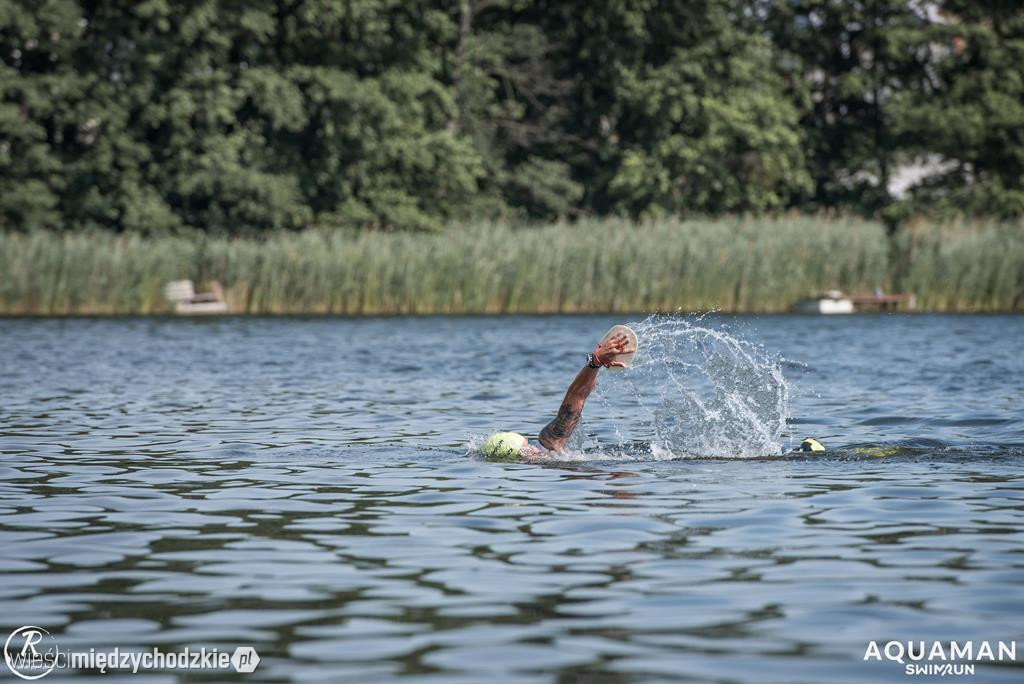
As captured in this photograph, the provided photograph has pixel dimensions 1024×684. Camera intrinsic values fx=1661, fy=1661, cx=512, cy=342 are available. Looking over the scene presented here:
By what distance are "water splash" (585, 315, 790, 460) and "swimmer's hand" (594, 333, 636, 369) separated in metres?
1.01

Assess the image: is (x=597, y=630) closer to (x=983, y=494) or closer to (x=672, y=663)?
(x=672, y=663)

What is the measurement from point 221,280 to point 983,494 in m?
28.4

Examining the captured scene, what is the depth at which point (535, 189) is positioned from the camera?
2035 inches

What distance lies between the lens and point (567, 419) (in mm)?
12422

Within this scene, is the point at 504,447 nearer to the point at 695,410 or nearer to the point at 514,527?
the point at 514,527

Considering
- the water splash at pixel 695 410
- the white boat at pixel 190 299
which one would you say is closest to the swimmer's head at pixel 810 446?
the water splash at pixel 695 410

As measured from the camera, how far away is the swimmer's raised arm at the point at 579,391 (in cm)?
1209

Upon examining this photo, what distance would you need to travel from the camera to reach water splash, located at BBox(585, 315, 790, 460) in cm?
1331

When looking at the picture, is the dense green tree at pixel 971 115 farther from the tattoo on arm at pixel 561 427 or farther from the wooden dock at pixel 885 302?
the tattoo on arm at pixel 561 427

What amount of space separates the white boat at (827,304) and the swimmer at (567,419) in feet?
78.7

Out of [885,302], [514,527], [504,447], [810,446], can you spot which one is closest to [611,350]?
[504,447]

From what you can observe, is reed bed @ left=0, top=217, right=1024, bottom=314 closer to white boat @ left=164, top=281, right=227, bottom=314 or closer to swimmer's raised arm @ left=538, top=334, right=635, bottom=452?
white boat @ left=164, top=281, right=227, bottom=314
